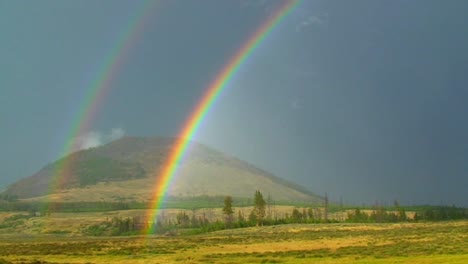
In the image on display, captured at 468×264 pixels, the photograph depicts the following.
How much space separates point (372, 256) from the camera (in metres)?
54.7

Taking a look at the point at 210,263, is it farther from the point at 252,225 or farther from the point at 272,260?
the point at 252,225

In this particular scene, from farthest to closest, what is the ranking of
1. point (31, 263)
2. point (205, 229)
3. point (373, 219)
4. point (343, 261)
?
point (373, 219)
point (205, 229)
point (31, 263)
point (343, 261)

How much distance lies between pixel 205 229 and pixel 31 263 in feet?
386

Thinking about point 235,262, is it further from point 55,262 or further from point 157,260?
point 55,262

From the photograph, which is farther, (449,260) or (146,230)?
(146,230)

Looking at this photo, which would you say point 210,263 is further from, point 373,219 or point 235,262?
point 373,219

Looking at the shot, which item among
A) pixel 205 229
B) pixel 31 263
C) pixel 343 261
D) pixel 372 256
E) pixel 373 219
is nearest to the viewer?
pixel 343 261

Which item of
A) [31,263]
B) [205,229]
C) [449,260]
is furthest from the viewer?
[205,229]

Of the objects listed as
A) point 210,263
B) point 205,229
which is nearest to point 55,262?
point 210,263

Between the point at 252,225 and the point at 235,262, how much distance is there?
126480 mm

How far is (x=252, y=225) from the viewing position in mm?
180125

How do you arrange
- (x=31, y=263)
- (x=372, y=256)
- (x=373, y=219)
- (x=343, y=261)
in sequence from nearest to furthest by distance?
(x=343, y=261)
(x=372, y=256)
(x=31, y=263)
(x=373, y=219)

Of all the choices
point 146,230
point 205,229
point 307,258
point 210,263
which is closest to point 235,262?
point 210,263

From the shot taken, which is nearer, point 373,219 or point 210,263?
point 210,263
